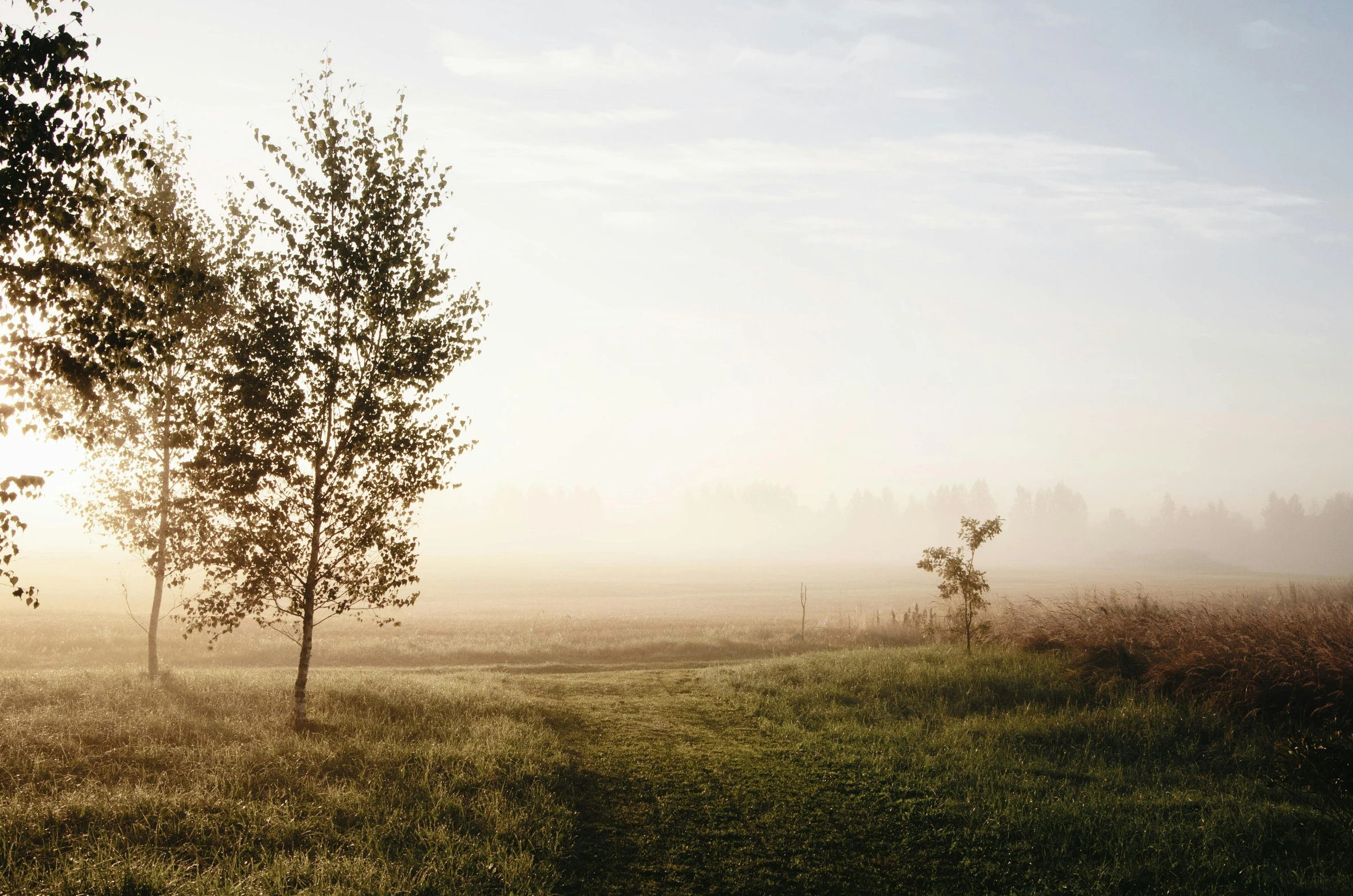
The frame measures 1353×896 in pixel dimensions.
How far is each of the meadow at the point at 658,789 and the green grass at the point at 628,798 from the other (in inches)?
1.9

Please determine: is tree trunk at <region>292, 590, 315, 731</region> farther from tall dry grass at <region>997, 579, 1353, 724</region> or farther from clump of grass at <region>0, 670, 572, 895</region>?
tall dry grass at <region>997, 579, 1353, 724</region>

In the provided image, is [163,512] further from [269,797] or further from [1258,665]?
[1258,665]

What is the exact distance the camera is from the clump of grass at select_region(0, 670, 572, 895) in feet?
25.9

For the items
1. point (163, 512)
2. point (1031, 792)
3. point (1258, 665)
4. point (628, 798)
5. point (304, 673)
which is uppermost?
point (163, 512)

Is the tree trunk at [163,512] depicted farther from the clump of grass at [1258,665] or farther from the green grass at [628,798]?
the clump of grass at [1258,665]

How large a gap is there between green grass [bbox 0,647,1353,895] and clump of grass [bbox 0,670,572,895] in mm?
43

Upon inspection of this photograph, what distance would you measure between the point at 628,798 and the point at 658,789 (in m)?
0.54

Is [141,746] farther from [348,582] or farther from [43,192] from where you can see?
[43,192]

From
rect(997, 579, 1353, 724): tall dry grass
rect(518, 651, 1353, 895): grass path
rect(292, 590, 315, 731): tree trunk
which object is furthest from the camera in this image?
rect(997, 579, 1353, 724): tall dry grass

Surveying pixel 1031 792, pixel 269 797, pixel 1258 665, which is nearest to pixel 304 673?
pixel 269 797

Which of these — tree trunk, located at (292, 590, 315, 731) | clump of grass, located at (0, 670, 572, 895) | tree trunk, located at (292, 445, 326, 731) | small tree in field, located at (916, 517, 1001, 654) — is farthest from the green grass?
small tree in field, located at (916, 517, 1001, 654)

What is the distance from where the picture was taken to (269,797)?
977 cm

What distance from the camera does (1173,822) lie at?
403 inches

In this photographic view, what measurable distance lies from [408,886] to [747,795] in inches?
199
